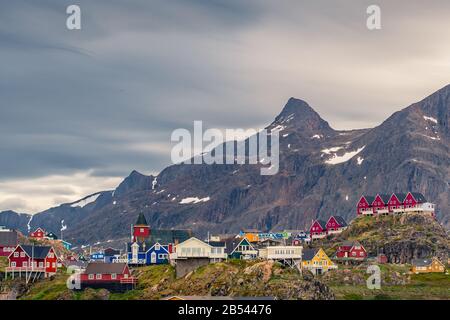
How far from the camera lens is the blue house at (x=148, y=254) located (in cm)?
18425

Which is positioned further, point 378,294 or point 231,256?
point 231,256

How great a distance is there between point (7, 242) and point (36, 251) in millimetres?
17511

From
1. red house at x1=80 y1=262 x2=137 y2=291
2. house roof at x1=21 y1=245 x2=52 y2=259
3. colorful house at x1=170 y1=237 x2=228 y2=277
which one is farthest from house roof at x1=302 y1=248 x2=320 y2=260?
house roof at x1=21 y1=245 x2=52 y2=259

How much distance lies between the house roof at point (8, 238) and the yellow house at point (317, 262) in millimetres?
61604

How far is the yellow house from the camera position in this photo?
188m

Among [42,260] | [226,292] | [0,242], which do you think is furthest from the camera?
[0,242]

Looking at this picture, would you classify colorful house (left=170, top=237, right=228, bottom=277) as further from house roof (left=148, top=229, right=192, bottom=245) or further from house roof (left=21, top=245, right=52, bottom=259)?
house roof (left=21, top=245, right=52, bottom=259)
